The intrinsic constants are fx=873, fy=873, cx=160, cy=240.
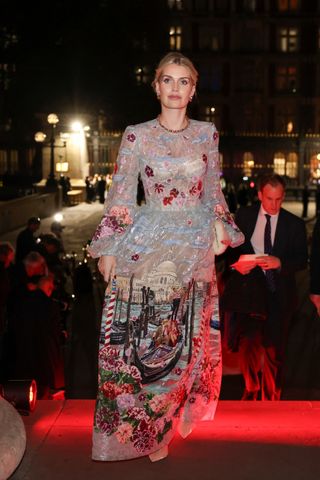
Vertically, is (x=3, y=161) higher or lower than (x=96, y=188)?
higher

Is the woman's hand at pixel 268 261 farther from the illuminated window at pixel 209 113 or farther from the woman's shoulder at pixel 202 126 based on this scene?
the illuminated window at pixel 209 113

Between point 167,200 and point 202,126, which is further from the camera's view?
point 202,126

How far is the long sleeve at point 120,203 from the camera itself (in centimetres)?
478

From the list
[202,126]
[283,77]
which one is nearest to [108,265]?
[202,126]

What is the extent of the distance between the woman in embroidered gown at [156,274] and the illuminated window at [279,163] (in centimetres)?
5279

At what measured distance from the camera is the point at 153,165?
4.81m

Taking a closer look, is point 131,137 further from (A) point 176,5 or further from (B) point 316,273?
(A) point 176,5

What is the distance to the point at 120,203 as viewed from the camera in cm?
481

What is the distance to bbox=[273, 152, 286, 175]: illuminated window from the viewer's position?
5722 cm

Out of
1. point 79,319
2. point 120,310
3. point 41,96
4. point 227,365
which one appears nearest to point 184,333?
point 120,310

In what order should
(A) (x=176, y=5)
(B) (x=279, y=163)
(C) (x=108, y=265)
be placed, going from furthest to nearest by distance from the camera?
1. (A) (x=176, y=5)
2. (B) (x=279, y=163)
3. (C) (x=108, y=265)

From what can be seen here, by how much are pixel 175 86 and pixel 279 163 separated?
53.6 metres

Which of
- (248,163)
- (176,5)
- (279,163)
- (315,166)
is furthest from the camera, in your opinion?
(176,5)

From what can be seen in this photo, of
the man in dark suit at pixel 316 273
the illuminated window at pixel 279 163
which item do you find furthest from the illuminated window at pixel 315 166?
the man in dark suit at pixel 316 273
